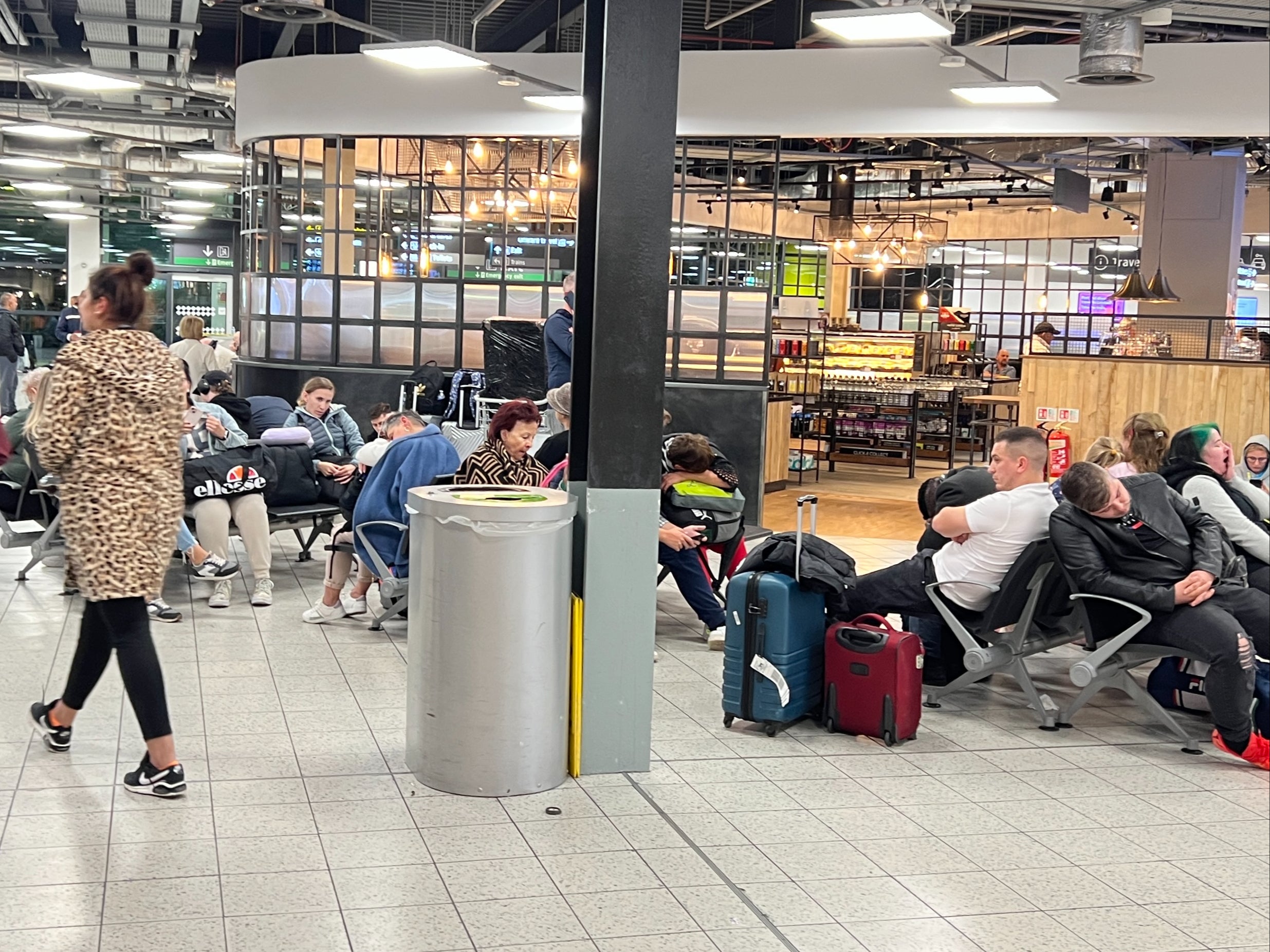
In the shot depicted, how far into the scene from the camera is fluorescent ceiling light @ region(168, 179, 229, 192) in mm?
18256

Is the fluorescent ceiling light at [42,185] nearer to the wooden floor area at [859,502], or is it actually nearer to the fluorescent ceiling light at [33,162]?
the fluorescent ceiling light at [33,162]

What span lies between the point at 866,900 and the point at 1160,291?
1296 cm

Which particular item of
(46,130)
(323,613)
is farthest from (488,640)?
(46,130)

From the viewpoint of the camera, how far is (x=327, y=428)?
7738 mm

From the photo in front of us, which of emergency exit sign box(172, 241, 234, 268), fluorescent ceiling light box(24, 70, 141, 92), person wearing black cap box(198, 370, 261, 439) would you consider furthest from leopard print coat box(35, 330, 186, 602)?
emergency exit sign box(172, 241, 234, 268)

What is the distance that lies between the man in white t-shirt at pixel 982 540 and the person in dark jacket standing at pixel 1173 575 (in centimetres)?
15

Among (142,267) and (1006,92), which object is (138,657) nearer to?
(142,267)

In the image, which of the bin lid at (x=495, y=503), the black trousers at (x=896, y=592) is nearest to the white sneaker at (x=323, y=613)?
the bin lid at (x=495, y=503)

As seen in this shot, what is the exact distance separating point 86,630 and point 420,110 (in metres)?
8.65

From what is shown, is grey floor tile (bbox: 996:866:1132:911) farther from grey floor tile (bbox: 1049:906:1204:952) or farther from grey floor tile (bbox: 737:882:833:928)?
grey floor tile (bbox: 737:882:833:928)

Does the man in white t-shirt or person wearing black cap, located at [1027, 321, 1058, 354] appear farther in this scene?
person wearing black cap, located at [1027, 321, 1058, 354]

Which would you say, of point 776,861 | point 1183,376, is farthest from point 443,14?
point 776,861

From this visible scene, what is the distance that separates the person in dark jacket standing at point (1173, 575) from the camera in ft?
15.6

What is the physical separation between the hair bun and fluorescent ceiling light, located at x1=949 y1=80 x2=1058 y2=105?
6605mm
